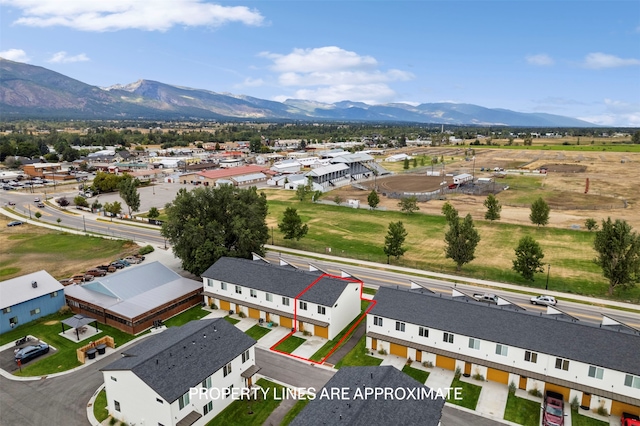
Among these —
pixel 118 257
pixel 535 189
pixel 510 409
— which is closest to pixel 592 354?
pixel 510 409

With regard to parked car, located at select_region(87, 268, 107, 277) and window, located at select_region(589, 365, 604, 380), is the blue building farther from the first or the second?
window, located at select_region(589, 365, 604, 380)

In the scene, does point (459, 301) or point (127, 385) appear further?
point (459, 301)

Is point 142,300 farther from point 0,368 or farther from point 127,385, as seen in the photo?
point 127,385

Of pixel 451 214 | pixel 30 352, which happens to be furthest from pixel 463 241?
pixel 30 352

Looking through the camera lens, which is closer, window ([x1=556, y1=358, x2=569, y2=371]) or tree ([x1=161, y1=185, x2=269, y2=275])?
window ([x1=556, y1=358, x2=569, y2=371])

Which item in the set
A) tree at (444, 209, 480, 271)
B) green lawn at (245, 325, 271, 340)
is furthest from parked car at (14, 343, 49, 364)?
tree at (444, 209, 480, 271)

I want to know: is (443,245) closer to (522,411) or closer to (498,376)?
(498,376)

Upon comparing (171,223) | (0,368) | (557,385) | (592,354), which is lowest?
(0,368)
